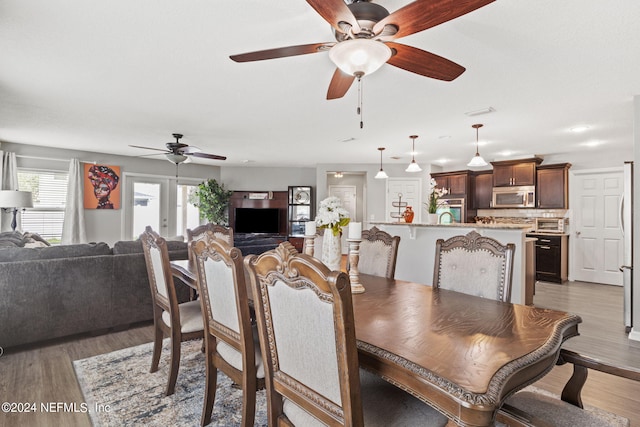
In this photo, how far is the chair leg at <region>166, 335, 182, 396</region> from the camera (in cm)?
208

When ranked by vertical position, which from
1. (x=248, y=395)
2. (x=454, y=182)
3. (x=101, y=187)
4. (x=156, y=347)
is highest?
(x=454, y=182)

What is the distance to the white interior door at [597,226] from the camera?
569cm

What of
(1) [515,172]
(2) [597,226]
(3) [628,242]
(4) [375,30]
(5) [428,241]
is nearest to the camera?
(4) [375,30]

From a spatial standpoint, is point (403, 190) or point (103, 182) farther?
point (403, 190)

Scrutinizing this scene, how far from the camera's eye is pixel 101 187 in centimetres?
658

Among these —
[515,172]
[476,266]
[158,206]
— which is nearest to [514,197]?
[515,172]

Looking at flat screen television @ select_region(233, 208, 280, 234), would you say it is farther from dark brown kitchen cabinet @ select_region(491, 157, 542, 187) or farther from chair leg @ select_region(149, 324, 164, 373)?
chair leg @ select_region(149, 324, 164, 373)

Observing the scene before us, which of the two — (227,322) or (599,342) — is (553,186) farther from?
(227,322)

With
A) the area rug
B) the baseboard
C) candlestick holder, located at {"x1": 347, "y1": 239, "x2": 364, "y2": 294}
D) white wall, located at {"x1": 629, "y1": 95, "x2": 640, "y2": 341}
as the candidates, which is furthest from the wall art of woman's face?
the baseboard

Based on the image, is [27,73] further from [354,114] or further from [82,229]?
[82,229]

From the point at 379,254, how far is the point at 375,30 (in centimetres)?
163

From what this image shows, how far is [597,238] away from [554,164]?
1.52 m

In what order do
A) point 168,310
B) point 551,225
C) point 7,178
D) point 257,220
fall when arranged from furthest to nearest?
point 257,220 < point 551,225 < point 7,178 < point 168,310

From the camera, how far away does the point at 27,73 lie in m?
2.75
